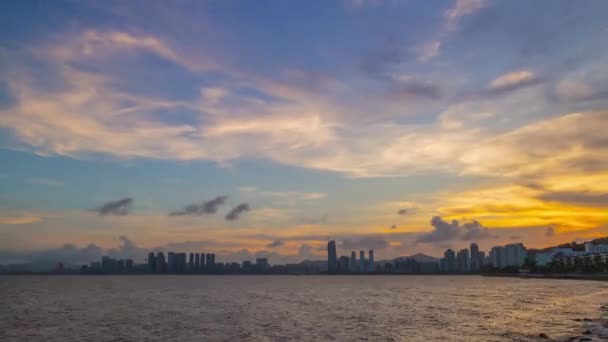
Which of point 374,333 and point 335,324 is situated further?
point 335,324

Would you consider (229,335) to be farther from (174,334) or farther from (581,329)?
(581,329)

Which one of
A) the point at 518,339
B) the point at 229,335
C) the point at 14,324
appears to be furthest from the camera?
the point at 14,324

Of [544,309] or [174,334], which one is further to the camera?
[544,309]

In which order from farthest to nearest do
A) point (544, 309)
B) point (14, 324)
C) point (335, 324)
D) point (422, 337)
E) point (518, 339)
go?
1. point (544, 309)
2. point (14, 324)
3. point (335, 324)
4. point (422, 337)
5. point (518, 339)

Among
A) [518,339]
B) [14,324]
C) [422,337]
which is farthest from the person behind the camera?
[14,324]

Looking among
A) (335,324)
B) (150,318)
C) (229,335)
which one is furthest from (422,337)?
(150,318)

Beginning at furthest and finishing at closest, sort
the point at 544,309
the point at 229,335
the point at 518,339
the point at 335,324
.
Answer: the point at 544,309
the point at 335,324
the point at 229,335
the point at 518,339

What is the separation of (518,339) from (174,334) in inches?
1732

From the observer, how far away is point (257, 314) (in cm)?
9581

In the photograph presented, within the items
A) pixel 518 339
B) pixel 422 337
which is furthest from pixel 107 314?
pixel 518 339

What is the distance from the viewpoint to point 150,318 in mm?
88938

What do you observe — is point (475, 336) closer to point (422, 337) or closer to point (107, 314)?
point (422, 337)

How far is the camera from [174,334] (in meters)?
66.6

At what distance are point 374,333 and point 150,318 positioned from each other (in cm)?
4464
